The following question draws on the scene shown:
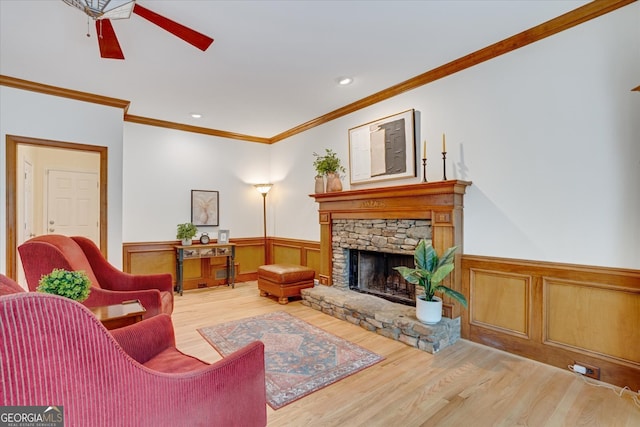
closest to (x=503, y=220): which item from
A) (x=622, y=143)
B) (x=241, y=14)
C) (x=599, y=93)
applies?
(x=622, y=143)

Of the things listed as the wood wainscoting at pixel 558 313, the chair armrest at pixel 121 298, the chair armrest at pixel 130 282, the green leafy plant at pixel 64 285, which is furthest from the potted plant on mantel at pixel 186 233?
the wood wainscoting at pixel 558 313

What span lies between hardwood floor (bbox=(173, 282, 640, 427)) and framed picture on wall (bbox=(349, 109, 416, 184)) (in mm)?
1923

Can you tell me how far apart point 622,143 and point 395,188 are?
179 centimetres

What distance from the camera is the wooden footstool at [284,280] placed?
13.9 ft

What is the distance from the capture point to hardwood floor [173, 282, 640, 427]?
1.86 meters

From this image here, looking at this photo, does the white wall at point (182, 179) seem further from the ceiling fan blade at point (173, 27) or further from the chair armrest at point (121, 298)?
the ceiling fan blade at point (173, 27)

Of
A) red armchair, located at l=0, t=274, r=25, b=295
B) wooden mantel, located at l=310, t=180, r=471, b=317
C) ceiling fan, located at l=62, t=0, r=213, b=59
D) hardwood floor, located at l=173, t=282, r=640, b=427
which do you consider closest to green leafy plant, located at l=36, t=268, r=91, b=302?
red armchair, located at l=0, t=274, r=25, b=295

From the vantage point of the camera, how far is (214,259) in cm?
533

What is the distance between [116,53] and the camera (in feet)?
7.56

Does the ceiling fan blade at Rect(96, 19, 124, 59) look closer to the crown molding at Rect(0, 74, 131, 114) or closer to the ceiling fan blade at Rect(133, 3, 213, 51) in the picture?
the ceiling fan blade at Rect(133, 3, 213, 51)

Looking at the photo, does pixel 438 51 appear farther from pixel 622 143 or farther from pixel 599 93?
pixel 622 143

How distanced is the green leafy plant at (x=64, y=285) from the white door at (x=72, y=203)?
4.00 meters

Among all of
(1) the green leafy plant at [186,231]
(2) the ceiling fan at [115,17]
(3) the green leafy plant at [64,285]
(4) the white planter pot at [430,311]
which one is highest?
(2) the ceiling fan at [115,17]

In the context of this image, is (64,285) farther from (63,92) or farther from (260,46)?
(63,92)
